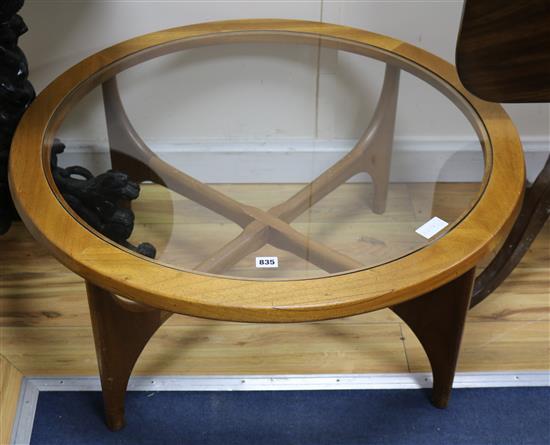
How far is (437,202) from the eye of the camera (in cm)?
104

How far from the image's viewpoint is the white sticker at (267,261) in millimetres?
944

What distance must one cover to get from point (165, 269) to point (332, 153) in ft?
1.19

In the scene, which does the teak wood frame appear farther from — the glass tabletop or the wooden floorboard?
the wooden floorboard

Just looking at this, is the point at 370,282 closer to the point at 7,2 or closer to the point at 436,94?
the point at 436,94

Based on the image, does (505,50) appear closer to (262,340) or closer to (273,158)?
(273,158)

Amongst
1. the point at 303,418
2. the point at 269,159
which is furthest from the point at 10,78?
the point at 303,418

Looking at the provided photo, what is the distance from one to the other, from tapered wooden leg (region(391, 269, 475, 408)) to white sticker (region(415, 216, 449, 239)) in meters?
0.11

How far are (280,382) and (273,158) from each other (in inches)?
14.3

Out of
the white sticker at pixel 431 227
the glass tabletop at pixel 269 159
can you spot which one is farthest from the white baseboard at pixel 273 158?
the white sticker at pixel 431 227

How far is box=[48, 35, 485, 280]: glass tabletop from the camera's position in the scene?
100 cm

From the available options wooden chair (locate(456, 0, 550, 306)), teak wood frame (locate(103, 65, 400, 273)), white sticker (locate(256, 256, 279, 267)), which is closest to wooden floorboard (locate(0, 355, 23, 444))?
teak wood frame (locate(103, 65, 400, 273))

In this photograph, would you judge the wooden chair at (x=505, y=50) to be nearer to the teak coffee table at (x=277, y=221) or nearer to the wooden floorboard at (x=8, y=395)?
the teak coffee table at (x=277, y=221)

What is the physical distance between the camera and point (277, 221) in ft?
3.53

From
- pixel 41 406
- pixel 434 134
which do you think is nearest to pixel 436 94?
pixel 434 134
